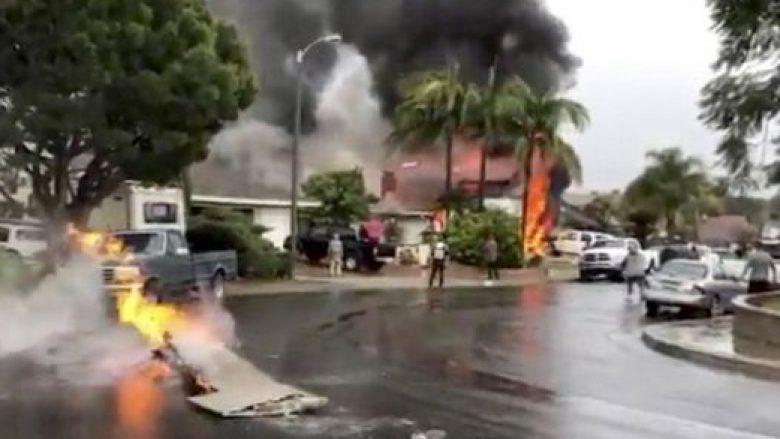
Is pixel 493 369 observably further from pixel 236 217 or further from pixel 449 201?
pixel 449 201

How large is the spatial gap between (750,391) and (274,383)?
220 inches

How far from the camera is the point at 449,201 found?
5891 cm

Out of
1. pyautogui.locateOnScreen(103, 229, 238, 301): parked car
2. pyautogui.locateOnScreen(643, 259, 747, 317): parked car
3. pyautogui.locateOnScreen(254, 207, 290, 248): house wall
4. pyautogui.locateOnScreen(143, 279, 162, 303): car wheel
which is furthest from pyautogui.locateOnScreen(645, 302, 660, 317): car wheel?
pyautogui.locateOnScreen(254, 207, 290, 248): house wall

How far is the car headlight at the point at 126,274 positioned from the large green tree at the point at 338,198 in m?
27.8

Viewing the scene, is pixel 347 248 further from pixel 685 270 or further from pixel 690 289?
pixel 690 289

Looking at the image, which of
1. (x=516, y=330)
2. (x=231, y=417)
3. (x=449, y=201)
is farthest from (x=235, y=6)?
(x=231, y=417)

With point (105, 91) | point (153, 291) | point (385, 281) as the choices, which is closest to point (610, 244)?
point (385, 281)

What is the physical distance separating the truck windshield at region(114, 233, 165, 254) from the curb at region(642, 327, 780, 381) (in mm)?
10621

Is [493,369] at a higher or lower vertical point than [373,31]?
lower

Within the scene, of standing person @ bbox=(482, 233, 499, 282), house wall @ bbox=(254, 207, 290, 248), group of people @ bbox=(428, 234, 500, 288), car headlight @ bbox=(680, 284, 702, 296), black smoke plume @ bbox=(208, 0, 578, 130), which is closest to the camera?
car headlight @ bbox=(680, 284, 702, 296)

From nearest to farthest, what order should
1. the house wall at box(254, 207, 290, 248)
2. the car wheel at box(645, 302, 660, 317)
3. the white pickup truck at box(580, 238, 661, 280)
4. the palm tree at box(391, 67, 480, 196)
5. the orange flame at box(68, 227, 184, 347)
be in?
1. the orange flame at box(68, 227, 184, 347)
2. the car wheel at box(645, 302, 660, 317)
3. the white pickup truck at box(580, 238, 661, 280)
4. the house wall at box(254, 207, 290, 248)
5. the palm tree at box(391, 67, 480, 196)

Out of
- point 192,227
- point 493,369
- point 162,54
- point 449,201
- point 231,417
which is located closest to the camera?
point 231,417

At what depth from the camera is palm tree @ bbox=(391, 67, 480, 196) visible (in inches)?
2242

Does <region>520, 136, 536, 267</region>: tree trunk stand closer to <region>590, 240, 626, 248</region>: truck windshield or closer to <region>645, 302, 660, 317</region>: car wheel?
<region>590, 240, 626, 248</region>: truck windshield
